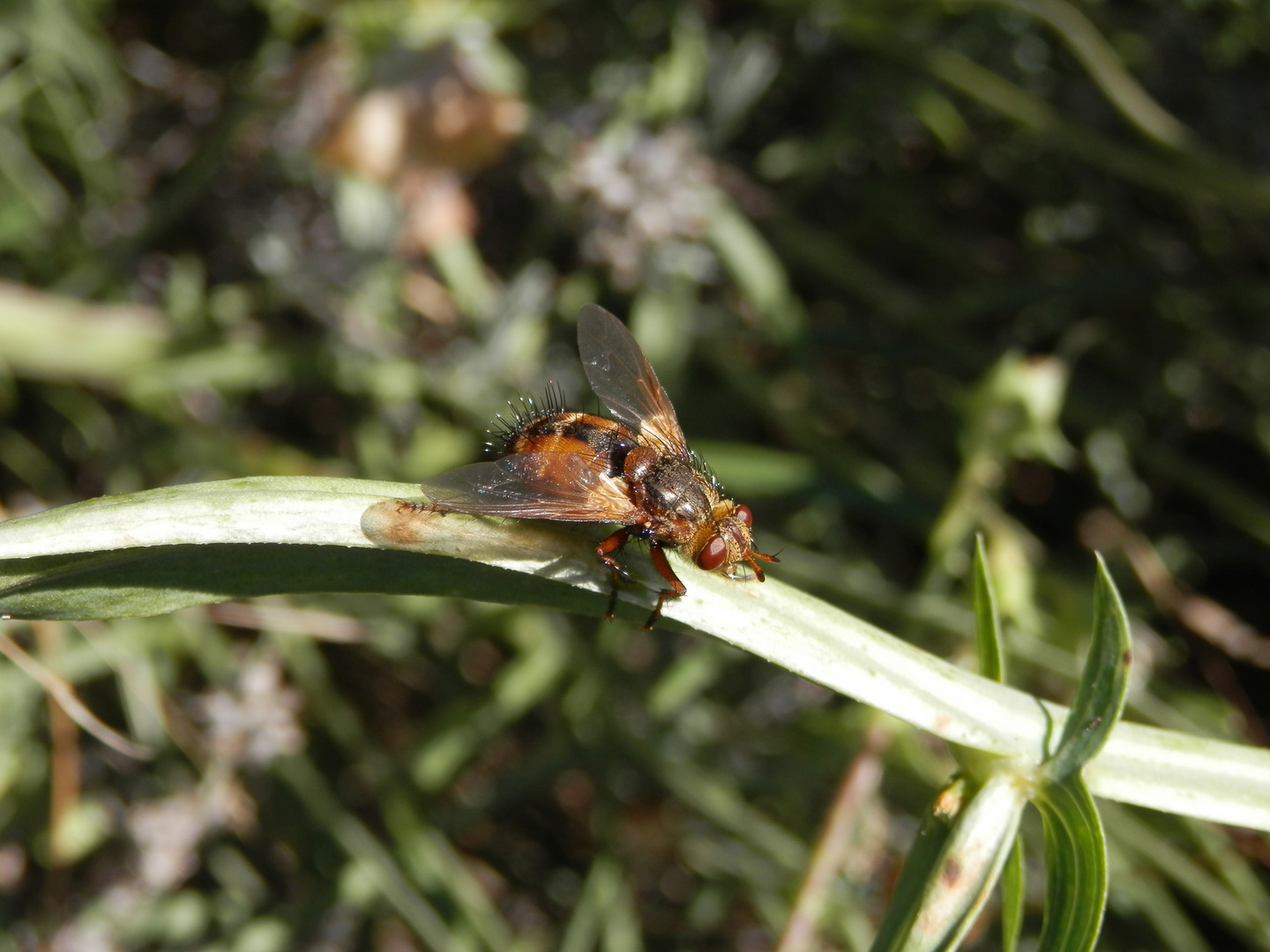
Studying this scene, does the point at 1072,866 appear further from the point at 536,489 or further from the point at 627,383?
the point at 627,383

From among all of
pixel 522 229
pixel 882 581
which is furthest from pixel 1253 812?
pixel 522 229

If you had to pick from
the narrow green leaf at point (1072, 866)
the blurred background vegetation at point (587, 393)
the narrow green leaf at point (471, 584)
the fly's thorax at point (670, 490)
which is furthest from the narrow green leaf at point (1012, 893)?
the blurred background vegetation at point (587, 393)

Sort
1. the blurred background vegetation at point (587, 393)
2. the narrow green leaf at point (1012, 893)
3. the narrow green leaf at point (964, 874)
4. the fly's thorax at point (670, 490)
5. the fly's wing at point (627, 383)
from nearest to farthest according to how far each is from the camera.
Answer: the narrow green leaf at point (964, 874) → the narrow green leaf at point (1012, 893) → the fly's thorax at point (670, 490) → the fly's wing at point (627, 383) → the blurred background vegetation at point (587, 393)

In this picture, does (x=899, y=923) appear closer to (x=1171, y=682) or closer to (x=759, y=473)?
(x=759, y=473)

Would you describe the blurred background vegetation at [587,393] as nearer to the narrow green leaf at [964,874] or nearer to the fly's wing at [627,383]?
the fly's wing at [627,383]

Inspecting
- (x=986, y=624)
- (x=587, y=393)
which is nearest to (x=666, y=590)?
(x=986, y=624)

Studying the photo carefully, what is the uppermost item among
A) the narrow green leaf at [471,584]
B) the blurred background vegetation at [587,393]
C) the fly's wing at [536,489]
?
the narrow green leaf at [471,584]
